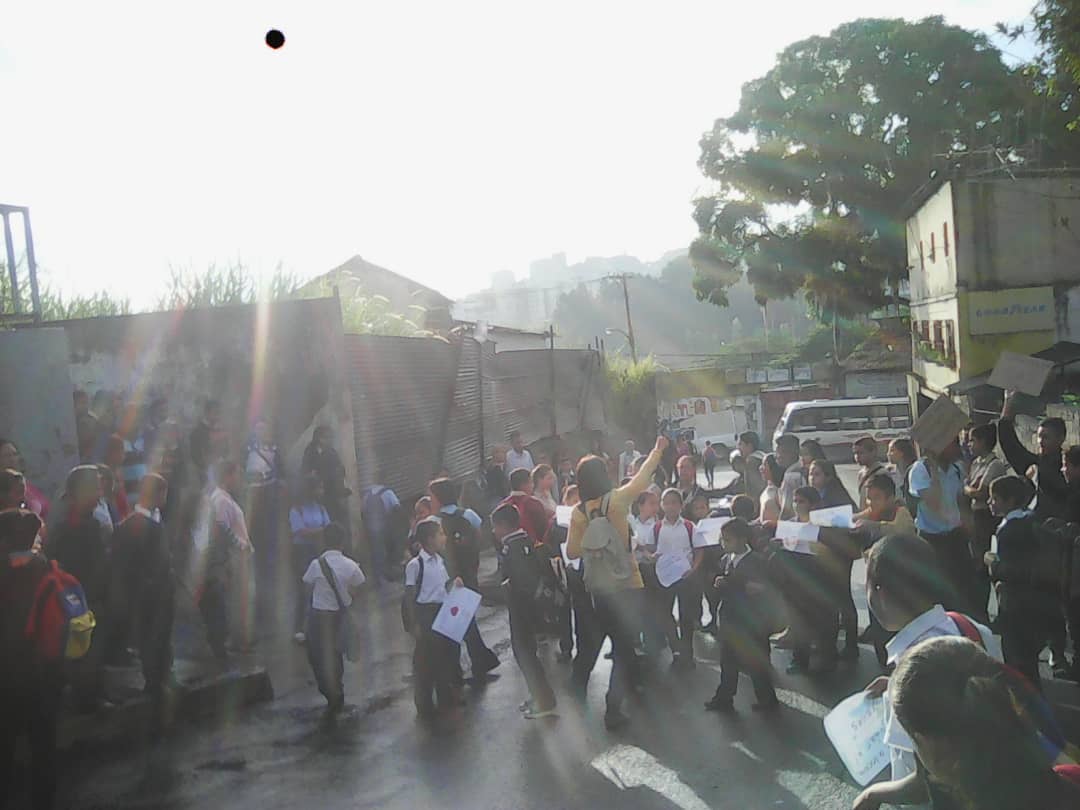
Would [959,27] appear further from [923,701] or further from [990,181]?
[923,701]

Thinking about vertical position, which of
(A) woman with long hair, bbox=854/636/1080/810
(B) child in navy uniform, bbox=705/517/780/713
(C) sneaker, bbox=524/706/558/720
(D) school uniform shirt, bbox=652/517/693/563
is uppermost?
(A) woman with long hair, bbox=854/636/1080/810

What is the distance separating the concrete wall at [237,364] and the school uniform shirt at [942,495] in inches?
277

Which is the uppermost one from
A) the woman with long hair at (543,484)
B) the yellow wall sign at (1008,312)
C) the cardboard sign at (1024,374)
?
the yellow wall sign at (1008,312)

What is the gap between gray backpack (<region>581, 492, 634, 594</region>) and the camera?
7.13m

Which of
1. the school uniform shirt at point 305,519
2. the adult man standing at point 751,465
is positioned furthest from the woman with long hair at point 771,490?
the school uniform shirt at point 305,519

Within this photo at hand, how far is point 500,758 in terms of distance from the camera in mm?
6684

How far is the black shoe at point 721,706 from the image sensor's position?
23.9 ft

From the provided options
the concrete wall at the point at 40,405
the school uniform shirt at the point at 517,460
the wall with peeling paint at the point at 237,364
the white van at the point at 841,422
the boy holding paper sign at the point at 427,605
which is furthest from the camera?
the white van at the point at 841,422

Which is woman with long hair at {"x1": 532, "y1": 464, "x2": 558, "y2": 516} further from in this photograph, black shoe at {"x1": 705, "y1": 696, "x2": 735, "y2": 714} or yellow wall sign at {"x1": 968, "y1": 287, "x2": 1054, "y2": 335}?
yellow wall sign at {"x1": 968, "y1": 287, "x2": 1054, "y2": 335}

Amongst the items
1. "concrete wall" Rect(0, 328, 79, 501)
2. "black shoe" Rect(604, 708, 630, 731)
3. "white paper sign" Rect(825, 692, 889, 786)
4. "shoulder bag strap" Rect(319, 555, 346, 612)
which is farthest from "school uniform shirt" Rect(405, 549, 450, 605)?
"concrete wall" Rect(0, 328, 79, 501)

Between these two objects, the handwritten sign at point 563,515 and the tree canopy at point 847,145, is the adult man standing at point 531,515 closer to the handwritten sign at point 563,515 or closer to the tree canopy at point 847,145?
the handwritten sign at point 563,515

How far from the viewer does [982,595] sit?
324 inches

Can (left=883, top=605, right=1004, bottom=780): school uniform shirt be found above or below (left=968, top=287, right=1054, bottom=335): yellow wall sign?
below

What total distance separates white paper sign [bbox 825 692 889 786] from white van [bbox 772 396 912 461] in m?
26.4
